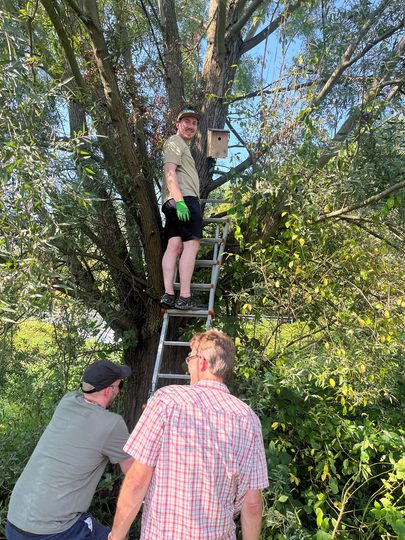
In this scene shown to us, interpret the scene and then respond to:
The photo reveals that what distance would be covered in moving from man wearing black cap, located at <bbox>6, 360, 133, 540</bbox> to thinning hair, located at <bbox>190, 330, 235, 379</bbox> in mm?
670

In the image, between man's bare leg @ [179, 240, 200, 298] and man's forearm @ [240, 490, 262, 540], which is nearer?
man's forearm @ [240, 490, 262, 540]

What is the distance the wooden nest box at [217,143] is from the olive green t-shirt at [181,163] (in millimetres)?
566

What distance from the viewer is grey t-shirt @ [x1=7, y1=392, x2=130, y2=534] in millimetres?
2154

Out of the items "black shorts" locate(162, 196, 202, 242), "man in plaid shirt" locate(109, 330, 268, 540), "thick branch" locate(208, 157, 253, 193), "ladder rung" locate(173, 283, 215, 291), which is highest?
"thick branch" locate(208, 157, 253, 193)

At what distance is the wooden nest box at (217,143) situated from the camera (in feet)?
14.7

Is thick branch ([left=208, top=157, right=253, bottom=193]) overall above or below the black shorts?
above

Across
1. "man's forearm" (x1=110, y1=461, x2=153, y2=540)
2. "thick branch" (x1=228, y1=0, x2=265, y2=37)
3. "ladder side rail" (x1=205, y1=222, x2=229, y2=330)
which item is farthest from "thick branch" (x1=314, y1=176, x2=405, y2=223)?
"man's forearm" (x1=110, y1=461, x2=153, y2=540)

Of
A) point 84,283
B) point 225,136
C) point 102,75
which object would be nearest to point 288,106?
point 225,136

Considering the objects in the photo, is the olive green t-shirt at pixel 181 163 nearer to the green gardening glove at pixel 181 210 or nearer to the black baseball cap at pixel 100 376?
the green gardening glove at pixel 181 210

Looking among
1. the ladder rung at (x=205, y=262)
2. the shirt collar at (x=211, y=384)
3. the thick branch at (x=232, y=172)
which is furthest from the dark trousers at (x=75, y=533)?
the thick branch at (x=232, y=172)

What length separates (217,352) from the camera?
1.93m

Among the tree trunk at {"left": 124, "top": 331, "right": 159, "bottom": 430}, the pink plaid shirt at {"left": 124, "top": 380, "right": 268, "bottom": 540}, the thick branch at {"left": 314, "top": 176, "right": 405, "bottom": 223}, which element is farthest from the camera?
the tree trunk at {"left": 124, "top": 331, "right": 159, "bottom": 430}

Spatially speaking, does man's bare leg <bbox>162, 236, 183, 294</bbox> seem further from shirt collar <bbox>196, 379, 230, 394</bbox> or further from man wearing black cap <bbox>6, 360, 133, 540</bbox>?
shirt collar <bbox>196, 379, 230, 394</bbox>

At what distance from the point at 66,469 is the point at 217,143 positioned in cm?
332
